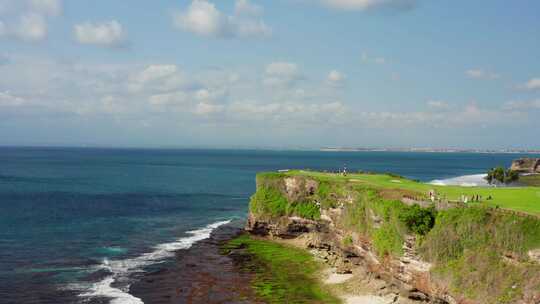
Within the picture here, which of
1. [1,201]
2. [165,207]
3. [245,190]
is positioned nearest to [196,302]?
[165,207]

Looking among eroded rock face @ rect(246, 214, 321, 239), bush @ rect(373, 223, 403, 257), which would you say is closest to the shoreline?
bush @ rect(373, 223, 403, 257)

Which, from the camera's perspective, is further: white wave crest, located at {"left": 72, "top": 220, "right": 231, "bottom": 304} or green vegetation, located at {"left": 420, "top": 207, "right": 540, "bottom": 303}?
white wave crest, located at {"left": 72, "top": 220, "right": 231, "bottom": 304}

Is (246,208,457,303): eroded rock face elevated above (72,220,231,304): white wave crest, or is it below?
above

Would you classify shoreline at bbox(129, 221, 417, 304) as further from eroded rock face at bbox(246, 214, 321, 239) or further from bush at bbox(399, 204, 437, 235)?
bush at bbox(399, 204, 437, 235)

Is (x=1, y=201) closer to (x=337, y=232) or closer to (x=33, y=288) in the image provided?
(x=33, y=288)

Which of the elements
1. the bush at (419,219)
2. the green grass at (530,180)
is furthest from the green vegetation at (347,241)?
the green grass at (530,180)

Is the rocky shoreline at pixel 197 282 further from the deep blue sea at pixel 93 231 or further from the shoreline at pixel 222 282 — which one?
the deep blue sea at pixel 93 231
